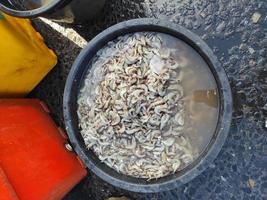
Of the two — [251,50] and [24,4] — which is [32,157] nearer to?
[24,4]

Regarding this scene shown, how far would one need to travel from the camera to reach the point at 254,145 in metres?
2.12

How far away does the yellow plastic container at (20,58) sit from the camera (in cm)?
202

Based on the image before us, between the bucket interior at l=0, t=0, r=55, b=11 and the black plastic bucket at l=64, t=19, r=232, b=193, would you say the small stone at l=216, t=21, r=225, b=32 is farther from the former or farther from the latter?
the bucket interior at l=0, t=0, r=55, b=11

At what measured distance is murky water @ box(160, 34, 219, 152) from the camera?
73.0 inches

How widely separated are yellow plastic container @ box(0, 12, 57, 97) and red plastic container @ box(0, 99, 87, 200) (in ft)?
0.24

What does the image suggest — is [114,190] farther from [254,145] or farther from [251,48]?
[251,48]

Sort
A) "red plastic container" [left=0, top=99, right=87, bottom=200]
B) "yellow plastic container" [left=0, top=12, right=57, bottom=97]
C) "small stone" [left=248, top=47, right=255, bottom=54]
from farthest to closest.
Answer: "small stone" [left=248, top=47, right=255, bottom=54], "yellow plastic container" [left=0, top=12, right=57, bottom=97], "red plastic container" [left=0, top=99, right=87, bottom=200]

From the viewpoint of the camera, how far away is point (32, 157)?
6.61 feet

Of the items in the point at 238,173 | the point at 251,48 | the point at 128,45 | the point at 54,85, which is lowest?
the point at 238,173

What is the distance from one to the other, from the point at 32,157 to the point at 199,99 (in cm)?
71

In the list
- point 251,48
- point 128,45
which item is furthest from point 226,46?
point 128,45

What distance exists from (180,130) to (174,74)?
8.3 inches

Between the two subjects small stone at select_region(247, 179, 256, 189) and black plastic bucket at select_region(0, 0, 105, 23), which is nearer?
black plastic bucket at select_region(0, 0, 105, 23)

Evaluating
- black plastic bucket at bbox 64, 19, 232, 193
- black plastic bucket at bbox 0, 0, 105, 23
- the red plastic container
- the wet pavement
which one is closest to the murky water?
black plastic bucket at bbox 64, 19, 232, 193
